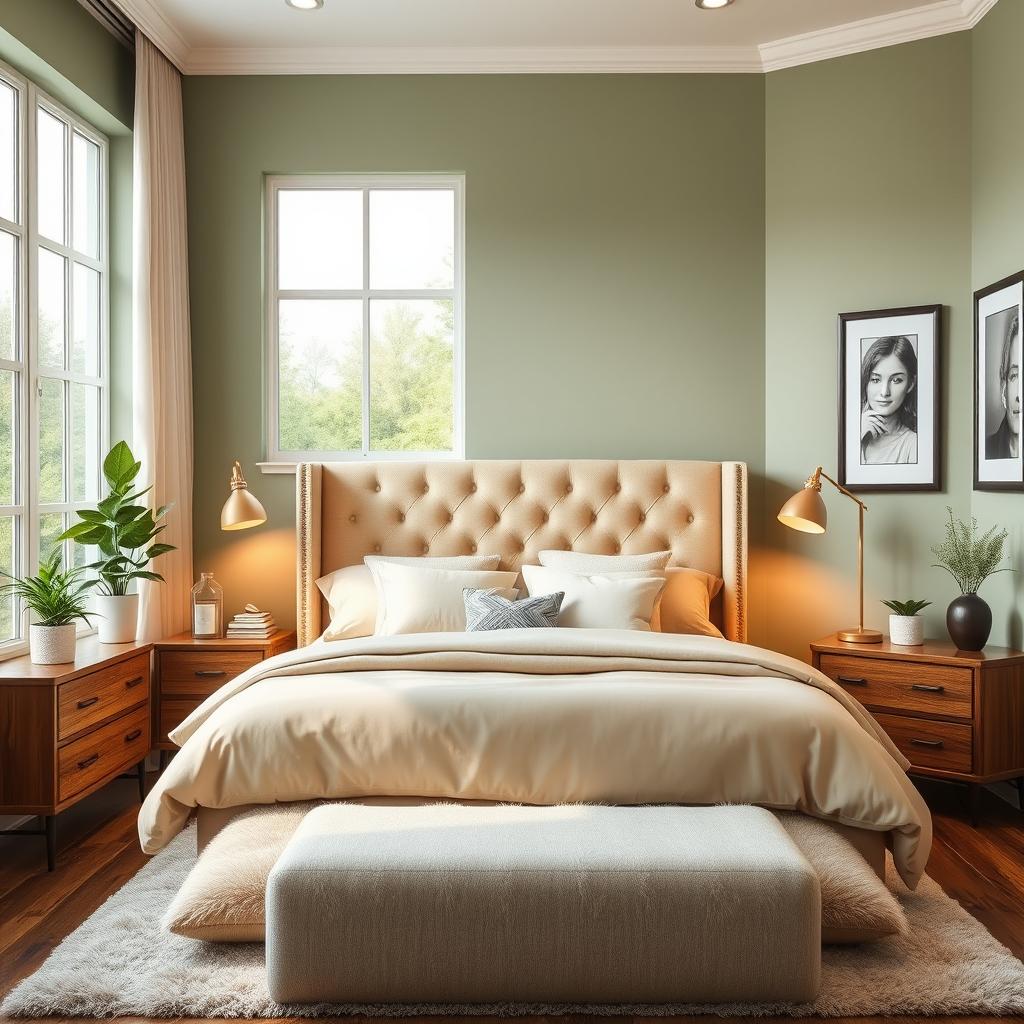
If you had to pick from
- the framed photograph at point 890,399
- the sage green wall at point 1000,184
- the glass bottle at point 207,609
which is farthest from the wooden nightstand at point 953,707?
the glass bottle at point 207,609

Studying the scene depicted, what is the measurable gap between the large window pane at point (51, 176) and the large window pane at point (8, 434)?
0.67 metres

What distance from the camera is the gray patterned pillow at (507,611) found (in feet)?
11.7

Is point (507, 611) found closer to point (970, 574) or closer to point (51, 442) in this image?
point (970, 574)

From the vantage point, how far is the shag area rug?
7.09ft

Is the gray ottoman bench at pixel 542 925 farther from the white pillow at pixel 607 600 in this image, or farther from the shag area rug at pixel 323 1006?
the white pillow at pixel 607 600

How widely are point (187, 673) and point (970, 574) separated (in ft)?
10.4

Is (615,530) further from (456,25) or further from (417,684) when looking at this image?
(456,25)

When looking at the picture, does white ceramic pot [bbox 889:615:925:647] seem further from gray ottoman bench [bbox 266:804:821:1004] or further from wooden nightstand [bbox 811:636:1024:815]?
gray ottoman bench [bbox 266:804:821:1004]

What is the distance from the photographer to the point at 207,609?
13.6ft

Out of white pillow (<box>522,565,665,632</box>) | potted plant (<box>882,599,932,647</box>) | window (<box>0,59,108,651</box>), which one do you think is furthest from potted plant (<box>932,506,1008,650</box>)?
window (<box>0,59,108,651</box>)

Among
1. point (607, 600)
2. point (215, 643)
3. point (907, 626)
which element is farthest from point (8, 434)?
point (907, 626)

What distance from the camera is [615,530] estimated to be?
435 centimetres

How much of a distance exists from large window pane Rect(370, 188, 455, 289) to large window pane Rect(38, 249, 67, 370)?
1.35 metres

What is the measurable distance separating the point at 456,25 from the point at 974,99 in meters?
2.20
